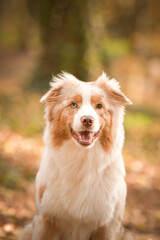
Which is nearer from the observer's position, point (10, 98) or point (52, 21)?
point (10, 98)

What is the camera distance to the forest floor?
16.0ft

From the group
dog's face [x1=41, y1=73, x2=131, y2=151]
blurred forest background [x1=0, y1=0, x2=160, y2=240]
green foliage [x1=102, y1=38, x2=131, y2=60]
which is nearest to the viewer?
dog's face [x1=41, y1=73, x2=131, y2=151]

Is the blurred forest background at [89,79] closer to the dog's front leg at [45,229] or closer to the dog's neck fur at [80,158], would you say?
the dog's front leg at [45,229]

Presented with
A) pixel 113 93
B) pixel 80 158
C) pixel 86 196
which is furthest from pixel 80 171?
pixel 113 93

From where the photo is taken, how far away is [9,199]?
5047mm

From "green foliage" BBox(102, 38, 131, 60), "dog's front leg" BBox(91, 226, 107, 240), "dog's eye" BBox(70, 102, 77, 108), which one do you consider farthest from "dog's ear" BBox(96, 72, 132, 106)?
"green foliage" BBox(102, 38, 131, 60)

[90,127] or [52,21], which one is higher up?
[52,21]

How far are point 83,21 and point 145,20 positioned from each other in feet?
16.9

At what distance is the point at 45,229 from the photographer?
322 cm

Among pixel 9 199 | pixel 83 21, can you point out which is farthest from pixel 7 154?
pixel 83 21

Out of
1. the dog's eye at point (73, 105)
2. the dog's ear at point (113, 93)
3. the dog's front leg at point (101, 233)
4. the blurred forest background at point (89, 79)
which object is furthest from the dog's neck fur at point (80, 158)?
the blurred forest background at point (89, 79)

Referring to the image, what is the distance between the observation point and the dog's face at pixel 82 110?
10.0 ft

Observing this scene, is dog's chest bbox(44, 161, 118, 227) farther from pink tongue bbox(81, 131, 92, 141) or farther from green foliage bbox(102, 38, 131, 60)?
green foliage bbox(102, 38, 131, 60)

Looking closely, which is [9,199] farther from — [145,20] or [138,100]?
[145,20]
